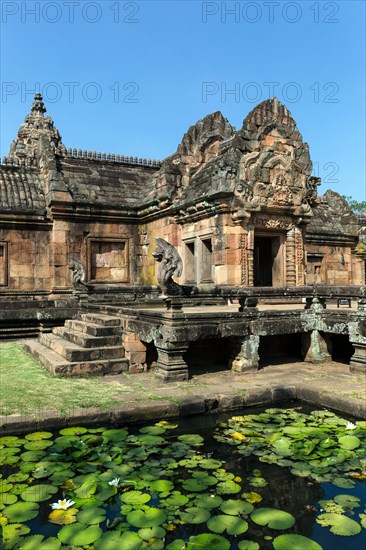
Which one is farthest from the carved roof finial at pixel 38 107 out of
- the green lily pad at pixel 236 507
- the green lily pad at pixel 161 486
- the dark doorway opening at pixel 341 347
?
the green lily pad at pixel 236 507

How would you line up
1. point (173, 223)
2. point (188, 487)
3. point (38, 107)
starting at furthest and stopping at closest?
point (38, 107) < point (173, 223) < point (188, 487)

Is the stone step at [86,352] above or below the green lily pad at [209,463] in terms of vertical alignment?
above

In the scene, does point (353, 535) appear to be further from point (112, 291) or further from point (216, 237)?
point (112, 291)

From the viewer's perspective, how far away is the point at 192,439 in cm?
469

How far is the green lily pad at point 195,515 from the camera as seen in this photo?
121 inches

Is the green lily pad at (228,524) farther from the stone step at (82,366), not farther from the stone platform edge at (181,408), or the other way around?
the stone step at (82,366)

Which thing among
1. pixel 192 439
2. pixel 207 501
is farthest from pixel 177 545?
pixel 192 439

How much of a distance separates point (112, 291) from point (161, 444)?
845cm

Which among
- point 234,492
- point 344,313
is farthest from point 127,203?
point 234,492

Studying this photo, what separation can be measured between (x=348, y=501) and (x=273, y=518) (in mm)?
Result: 680

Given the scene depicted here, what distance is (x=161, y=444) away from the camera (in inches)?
178

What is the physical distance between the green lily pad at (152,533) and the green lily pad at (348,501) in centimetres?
137

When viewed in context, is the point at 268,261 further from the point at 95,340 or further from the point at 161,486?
the point at 161,486

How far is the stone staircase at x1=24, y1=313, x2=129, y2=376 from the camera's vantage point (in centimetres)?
696
